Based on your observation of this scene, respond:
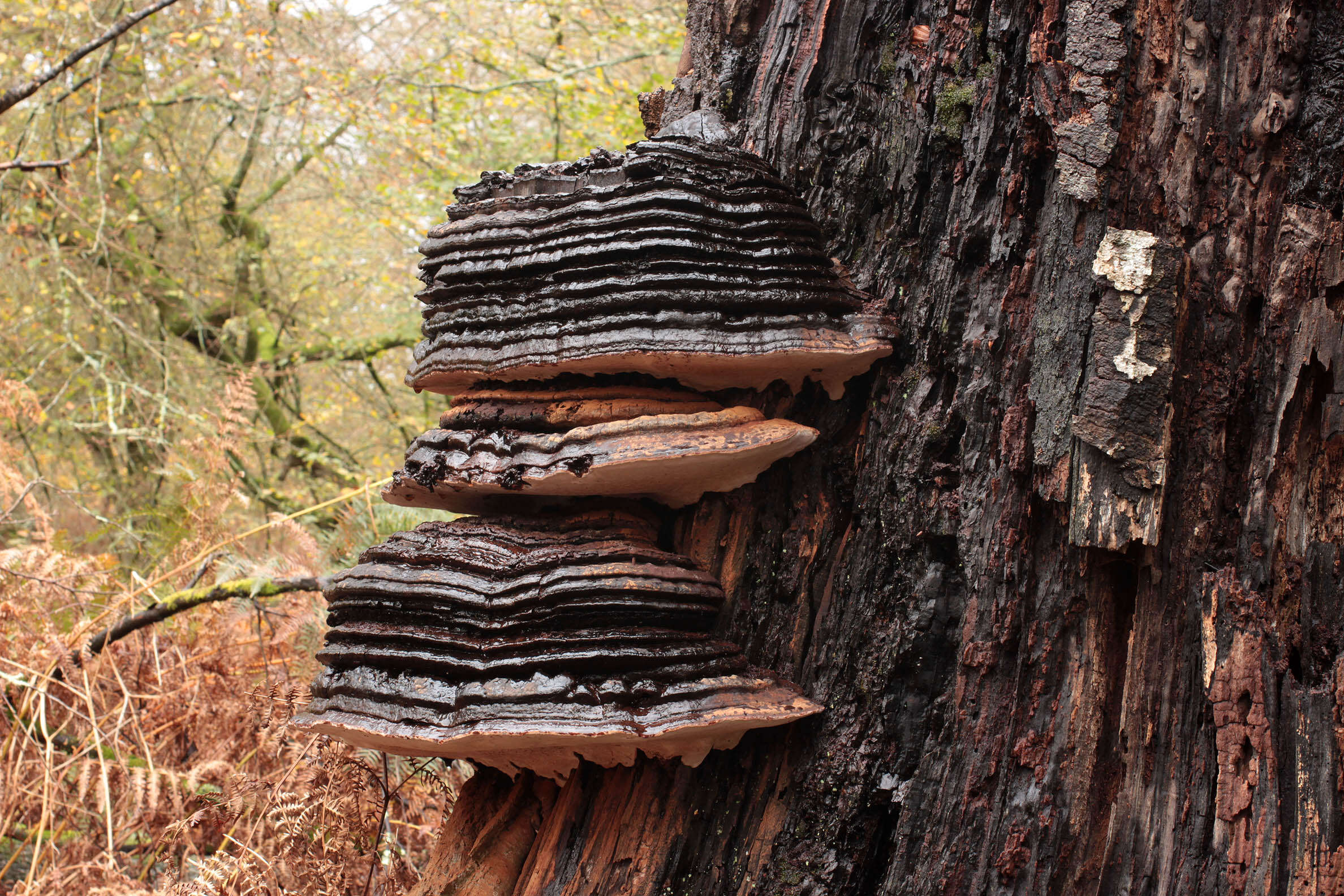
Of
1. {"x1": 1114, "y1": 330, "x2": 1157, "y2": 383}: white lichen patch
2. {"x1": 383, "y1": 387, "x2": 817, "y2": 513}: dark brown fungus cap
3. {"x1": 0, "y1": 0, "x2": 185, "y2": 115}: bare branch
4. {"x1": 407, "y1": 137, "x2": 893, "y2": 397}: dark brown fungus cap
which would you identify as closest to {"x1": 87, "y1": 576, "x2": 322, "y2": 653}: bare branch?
{"x1": 0, "y1": 0, "x2": 185, "y2": 115}: bare branch

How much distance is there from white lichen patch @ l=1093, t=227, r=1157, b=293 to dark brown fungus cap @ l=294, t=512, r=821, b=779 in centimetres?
106

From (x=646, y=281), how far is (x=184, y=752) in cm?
362

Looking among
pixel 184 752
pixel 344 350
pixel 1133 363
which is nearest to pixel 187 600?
pixel 184 752

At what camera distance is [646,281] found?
1.86 meters

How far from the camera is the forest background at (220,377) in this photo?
3346mm

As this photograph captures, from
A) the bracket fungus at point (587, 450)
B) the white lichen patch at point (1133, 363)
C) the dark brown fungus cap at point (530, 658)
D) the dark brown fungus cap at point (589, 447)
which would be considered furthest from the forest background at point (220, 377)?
the white lichen patch at point (1133, 363)

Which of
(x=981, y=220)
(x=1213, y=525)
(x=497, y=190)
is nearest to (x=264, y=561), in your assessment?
(x=497, y=190)

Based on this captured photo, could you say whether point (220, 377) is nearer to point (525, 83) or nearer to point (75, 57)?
point (525, 83)

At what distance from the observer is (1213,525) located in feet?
5.50

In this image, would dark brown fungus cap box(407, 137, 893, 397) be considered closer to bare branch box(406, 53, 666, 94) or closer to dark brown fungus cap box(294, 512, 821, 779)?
dark brown fungus cap box(294, 512, 821, 779)

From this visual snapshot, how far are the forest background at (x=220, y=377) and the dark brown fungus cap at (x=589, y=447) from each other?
4.78 feet

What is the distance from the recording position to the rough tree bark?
1.62 metres

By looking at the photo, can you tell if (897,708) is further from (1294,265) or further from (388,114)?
Result: (388,114)

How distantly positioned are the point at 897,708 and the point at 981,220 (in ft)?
3.56
